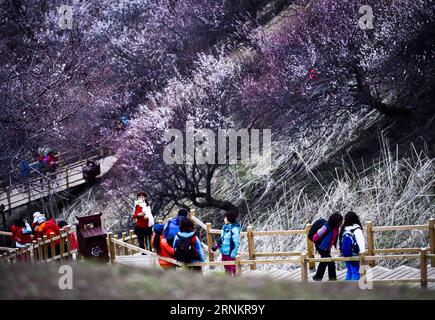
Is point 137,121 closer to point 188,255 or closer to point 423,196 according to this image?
point 423,196

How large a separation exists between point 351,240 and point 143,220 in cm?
492

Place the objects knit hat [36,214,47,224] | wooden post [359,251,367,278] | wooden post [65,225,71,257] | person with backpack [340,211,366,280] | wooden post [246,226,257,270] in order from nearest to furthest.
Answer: wooden post [359,251,367,278] < person with backpack [340,211,366,280] < wooden post [246,226,257,270] < wooden post [65,225,71,257] < knit hat [36,214,47,224]

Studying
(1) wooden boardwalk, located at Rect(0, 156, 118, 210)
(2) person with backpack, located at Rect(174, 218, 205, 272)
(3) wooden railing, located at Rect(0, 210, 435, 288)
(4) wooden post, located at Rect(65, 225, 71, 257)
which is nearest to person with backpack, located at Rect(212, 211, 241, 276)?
(3) wooden railing, located at Rect(0, 210, 435, 288)

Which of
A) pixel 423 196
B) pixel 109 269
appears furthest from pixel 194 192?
pixel 109 269

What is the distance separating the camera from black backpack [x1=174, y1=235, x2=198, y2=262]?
40.2ft

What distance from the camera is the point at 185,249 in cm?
1230

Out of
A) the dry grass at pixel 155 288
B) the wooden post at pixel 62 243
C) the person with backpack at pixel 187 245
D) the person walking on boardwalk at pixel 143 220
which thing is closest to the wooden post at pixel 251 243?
the person with backpack at pixel 187 245

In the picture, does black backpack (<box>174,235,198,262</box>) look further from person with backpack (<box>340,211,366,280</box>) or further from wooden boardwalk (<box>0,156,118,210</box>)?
wooden boardwalk (<box>0,156,118,210</box>)

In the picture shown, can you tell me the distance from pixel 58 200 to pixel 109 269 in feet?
68.2

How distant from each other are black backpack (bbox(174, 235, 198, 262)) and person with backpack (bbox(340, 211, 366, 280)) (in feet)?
6.84

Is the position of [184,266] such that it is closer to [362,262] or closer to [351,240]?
[351,240]

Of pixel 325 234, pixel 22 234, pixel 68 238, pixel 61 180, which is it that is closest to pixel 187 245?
pixel 325 234

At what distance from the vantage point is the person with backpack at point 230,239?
41.1 feet

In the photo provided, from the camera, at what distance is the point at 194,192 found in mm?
23406
